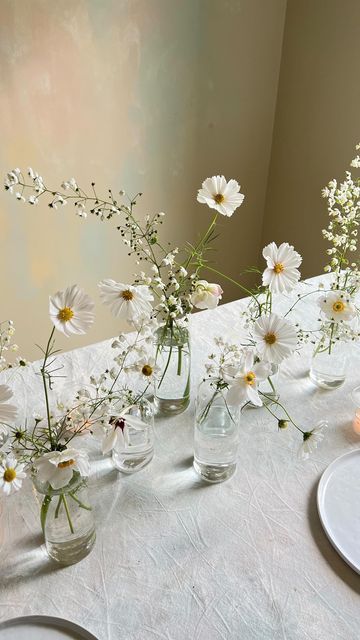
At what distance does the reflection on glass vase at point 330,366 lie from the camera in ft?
3.88

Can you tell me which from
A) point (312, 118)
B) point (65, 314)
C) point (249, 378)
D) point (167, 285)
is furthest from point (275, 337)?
point (312, 118)

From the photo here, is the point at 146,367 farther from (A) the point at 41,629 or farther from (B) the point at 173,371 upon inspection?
(A) the point at 41,629

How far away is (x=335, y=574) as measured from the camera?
82 cm

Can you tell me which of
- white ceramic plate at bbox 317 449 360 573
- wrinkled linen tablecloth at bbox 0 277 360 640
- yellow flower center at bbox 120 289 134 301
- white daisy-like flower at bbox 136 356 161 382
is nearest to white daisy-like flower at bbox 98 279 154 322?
yellow flower center at bbox 120 289 134 301

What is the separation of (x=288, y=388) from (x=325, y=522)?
363 millimetres

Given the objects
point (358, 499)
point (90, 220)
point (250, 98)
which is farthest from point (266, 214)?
point (358, 499)

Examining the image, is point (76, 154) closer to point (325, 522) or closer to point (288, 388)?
point (288, 388)

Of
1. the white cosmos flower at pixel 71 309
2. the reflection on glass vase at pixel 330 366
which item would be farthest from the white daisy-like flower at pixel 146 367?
the reflection on glass vase at pixel 330 366

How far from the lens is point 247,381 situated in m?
0.77

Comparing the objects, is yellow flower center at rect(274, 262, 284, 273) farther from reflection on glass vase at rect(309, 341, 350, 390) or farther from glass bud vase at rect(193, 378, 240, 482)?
reflection on glass vase at rect(309, 341, 350, 390)

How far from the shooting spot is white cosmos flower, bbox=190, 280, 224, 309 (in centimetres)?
91

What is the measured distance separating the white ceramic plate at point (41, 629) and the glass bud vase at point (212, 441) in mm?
331

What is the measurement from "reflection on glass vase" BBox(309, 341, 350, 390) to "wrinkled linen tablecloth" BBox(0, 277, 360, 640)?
0.13 m

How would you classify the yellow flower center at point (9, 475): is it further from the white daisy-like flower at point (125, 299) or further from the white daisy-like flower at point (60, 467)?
the white daisy-like flower at point (125, 299)
